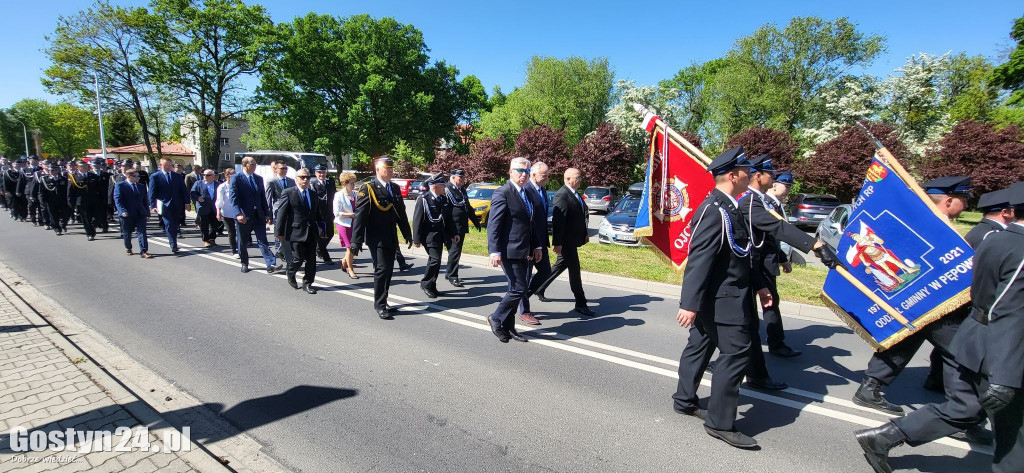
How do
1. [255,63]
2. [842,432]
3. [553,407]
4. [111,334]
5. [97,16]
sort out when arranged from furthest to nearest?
[255,63] → [97,16] → [111,334] → [553,407] → [842,432]

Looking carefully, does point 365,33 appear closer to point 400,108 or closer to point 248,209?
point 400,108

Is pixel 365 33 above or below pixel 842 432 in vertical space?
above

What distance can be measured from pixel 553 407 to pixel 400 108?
3577cm

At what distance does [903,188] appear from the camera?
3521 millimetres

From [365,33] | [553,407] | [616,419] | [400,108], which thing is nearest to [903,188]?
[616,419]

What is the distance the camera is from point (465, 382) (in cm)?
410

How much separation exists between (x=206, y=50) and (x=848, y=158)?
41.0 meters

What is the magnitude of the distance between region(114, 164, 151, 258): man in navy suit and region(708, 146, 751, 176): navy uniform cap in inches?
424

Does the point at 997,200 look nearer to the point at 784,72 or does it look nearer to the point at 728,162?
the point at 728,162

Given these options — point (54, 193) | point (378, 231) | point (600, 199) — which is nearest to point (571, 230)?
point (378, 231)

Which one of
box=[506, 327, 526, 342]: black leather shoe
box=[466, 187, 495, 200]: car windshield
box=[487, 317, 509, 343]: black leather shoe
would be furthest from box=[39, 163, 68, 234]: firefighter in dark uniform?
box=[506, 327, 526, 342]: black leather shoe

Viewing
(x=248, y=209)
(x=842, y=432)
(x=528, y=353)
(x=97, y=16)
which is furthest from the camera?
(x=97, y=16)

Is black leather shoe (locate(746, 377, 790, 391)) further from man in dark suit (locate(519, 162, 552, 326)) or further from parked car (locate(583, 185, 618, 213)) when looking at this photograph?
parked car (locate(583, 185, 618, 213))

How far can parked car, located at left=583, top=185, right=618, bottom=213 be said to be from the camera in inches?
971
